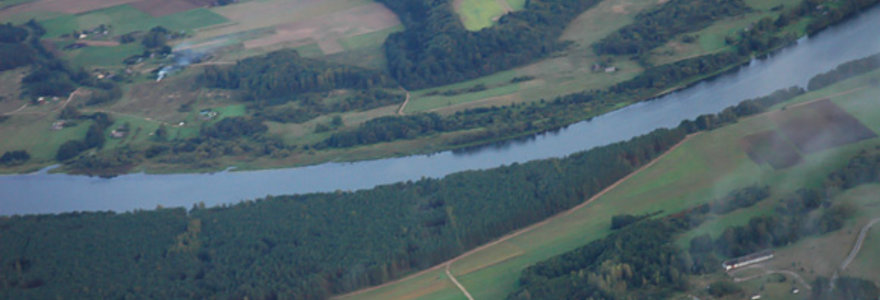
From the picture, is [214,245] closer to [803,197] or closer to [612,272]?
[612,272]

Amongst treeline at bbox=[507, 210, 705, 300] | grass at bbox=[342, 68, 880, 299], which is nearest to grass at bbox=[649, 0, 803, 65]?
grass at bbox=[342, 68, 880, 299]

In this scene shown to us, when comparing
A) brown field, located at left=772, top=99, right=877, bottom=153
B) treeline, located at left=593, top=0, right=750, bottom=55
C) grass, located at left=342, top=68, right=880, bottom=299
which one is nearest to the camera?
grass, located at left=342, top=68, right=880, bottom=299

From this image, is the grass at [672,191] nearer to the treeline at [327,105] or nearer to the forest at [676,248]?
the forest at [676,248]

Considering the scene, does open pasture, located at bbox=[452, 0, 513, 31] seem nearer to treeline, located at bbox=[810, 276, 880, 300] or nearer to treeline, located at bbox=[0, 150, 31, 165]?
treeline, located at bbox=[0, 150, 31, 165]

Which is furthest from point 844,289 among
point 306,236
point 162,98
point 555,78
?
point 162,98

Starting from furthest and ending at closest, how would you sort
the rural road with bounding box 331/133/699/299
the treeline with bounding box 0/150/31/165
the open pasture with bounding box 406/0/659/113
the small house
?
the treeline with bounding box 0/150/31/165, the open pasture with bounding box 406/0/659/113, the rural road with bounding box 331/133/699/299, the small house

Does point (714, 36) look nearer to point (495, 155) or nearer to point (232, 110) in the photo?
point (495, 155)
